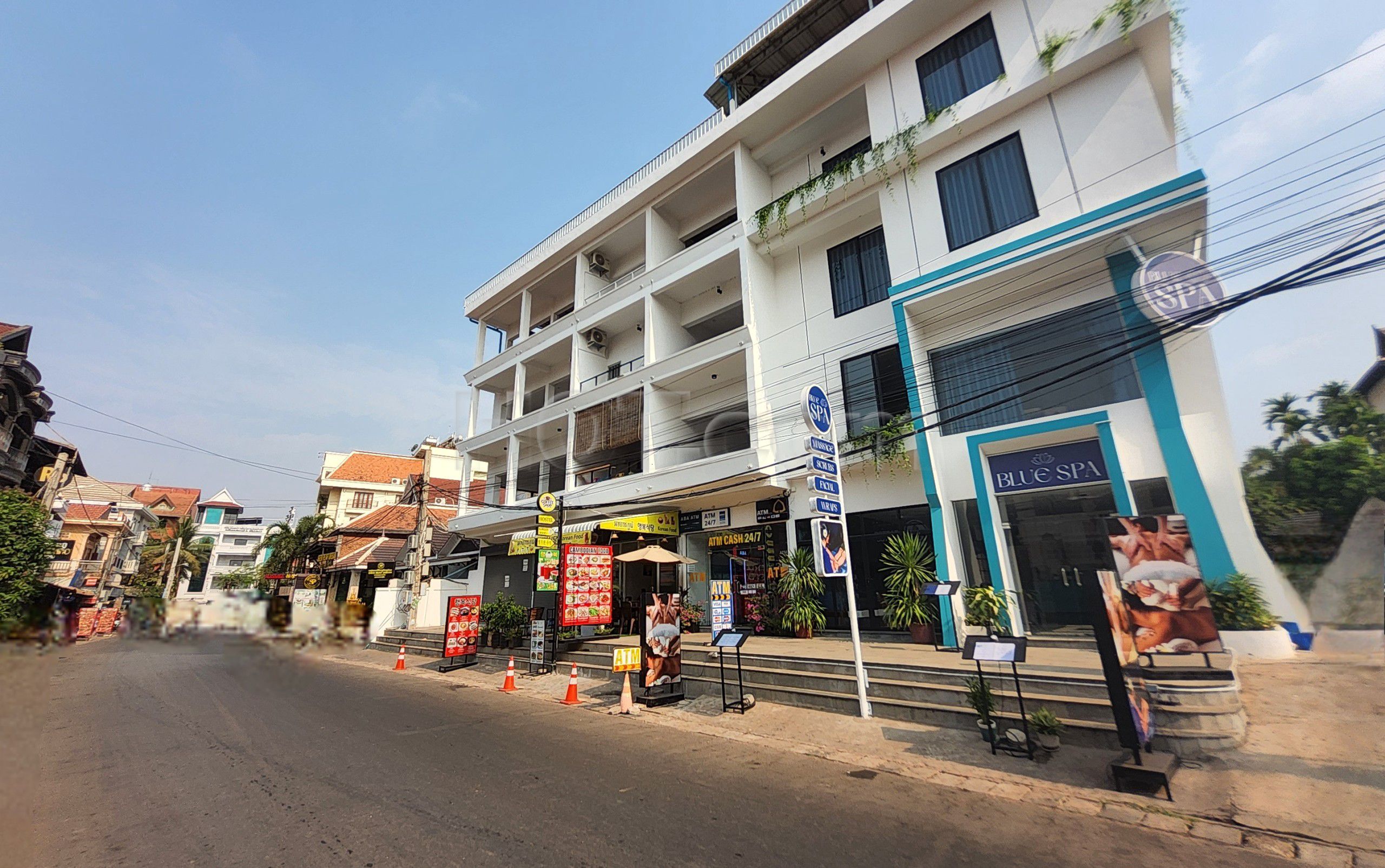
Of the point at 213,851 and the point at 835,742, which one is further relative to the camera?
the point at 835,742

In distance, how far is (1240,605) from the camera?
8211 mm

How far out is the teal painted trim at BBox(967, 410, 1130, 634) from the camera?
9734mm

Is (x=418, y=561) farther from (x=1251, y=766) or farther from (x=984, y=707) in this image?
(x=1251, y=766)

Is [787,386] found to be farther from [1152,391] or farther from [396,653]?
[396,653]

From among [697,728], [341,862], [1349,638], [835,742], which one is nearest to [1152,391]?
[835,742]

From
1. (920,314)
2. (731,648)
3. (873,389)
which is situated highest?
(920,314)

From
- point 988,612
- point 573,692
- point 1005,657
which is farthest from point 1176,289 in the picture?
point 573,692

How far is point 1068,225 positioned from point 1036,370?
2.77 m

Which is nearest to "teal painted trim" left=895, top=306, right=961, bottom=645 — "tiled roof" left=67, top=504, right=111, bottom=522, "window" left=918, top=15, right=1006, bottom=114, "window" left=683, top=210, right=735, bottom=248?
"window" left=918, top=15, right=1006, bottom=114

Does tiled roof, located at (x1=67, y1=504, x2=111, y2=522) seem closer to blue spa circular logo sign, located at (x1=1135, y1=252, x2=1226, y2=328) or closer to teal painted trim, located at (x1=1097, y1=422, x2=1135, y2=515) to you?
blue spa circular logo sign, located at (x1=1135, y1=252, x2=1226, y2=328)

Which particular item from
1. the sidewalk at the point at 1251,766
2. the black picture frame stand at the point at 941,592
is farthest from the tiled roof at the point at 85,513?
the black picture frame stand at the point at 941,592

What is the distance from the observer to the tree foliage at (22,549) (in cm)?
187

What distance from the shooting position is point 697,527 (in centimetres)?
1600

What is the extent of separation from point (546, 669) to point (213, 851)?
29.3ft
